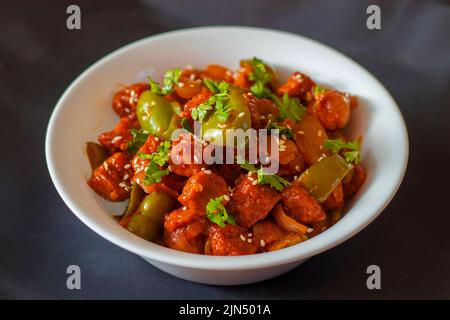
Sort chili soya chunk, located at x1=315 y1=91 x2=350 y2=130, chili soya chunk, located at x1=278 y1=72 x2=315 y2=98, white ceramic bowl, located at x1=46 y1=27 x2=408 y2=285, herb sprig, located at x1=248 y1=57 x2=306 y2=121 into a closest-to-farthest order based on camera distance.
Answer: white ceramic bowl, located at x1=46 y1=27 x2=408 y2=285 → herb sprig, located at x1=248 y1=57 x2=306 y2=121 → chili soya chunk, located at x1=315 y1=91 x2=350 y2=130 → chili soya chunk, located at x1=278 y1=72 x2=315 y2=98

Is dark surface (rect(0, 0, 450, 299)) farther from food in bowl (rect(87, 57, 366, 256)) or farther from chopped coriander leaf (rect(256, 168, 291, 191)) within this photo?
chopped coriander leaf (rect(256, 168, 291, 191))

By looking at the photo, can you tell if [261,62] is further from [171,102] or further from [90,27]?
[90,27]

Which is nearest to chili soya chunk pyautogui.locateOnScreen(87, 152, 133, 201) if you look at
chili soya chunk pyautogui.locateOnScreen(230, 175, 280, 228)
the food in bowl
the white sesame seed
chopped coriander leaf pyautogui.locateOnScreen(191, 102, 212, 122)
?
the food in bowl

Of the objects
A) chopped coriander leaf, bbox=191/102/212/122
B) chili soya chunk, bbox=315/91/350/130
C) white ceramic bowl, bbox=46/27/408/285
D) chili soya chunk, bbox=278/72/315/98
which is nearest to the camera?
white ceramic bowl, bbox=46/27/408/285

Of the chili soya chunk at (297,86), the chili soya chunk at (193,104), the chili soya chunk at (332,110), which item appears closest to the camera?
the chili soya chunk at (193,104)

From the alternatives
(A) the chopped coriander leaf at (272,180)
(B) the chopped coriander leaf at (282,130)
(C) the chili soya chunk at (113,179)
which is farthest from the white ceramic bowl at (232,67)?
(B) the chopped coriander leaf at (282,130)

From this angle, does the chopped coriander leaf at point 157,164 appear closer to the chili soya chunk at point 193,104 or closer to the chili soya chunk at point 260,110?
the chili soya chunk at point 193,104

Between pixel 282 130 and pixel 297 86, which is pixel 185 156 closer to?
pixel 282 130

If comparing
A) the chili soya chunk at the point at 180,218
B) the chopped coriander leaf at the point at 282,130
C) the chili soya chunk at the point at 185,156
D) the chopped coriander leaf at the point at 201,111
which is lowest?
the chili soya chunk at the point at 180,218
